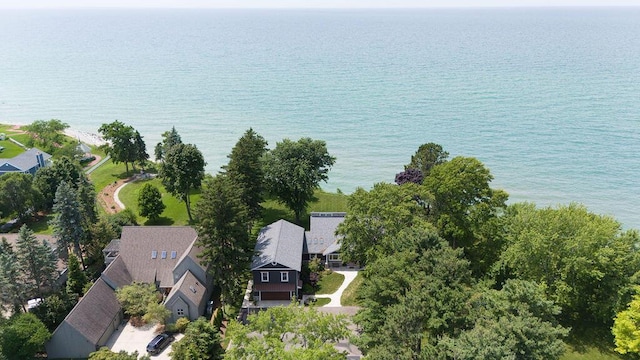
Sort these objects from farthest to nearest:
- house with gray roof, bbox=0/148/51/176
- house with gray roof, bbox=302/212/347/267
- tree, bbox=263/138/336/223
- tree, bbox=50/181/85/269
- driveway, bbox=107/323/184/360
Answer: house with gray roof, bbox=0/148/51/176
tree, bbox=263/138/336/223
house with gray roof, bbox=302/212/347/267
tree, bbox=50/181/85/269
driveway, bbox=107/323/184/360

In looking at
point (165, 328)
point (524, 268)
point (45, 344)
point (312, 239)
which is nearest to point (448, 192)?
point (524, 268)

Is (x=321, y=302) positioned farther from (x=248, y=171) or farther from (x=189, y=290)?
(x=248, y=171)

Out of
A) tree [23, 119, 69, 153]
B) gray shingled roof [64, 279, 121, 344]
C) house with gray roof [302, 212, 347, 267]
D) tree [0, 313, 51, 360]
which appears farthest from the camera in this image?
tree [23, 119, 69, 153]

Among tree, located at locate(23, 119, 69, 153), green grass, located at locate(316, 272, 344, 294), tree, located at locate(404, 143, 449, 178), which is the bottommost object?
green grass, located at locate(316, 272, 344, 294)

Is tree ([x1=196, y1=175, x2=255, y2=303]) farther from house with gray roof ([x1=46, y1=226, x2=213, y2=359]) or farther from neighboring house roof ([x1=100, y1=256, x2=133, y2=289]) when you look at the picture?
neighboring house roof ([x1=100, y1=256, x2=133, y2=289])

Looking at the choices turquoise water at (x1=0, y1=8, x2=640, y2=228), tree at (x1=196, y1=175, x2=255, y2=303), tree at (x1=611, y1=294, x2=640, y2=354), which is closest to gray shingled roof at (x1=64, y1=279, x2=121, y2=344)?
tree at (x1=196, y1=175, x2=255, y2=303)

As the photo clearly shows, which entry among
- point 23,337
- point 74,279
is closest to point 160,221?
point 74,279

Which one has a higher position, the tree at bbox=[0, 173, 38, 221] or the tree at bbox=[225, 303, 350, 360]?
the tree at bbox=[0, 173, 38, 221]
